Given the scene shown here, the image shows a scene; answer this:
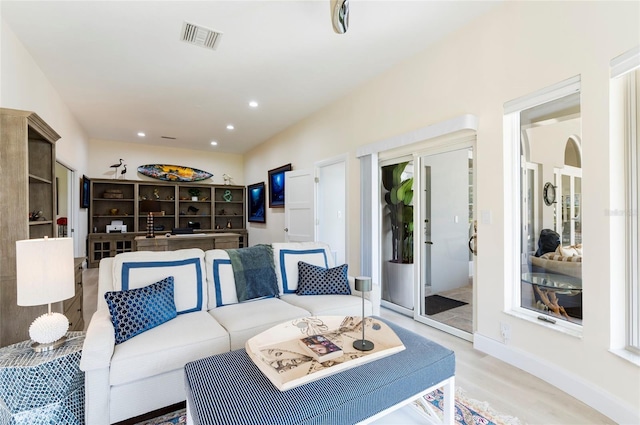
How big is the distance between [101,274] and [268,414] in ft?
6.12

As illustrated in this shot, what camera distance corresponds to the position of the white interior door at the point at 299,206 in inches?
203

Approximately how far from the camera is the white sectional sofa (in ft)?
5.36

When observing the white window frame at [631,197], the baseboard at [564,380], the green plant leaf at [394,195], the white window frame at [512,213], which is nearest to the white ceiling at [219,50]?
the white window frame at [512,213]

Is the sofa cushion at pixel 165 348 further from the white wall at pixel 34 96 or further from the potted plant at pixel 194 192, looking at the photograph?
the potted plant at pixel 194 192

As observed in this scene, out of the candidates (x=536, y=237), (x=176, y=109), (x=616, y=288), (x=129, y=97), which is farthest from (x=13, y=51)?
(x=616, y=288)

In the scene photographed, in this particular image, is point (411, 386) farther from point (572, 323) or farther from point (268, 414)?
point (572, 323)

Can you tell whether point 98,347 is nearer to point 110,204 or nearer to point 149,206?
point 149,206

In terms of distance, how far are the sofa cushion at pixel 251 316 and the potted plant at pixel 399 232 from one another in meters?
1.81

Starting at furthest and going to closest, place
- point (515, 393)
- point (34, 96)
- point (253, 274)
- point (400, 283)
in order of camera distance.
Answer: point (400, 283), point (34, 96), point (253, 274), point (515, 393)

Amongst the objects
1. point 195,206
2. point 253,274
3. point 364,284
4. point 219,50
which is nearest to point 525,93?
point 364,284

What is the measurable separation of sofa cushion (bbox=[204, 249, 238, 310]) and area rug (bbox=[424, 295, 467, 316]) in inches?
87.0

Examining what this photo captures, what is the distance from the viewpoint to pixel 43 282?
1719 mm

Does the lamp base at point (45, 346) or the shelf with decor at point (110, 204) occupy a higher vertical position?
the shelf with decor at point (110, 204)

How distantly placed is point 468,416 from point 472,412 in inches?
2.1
